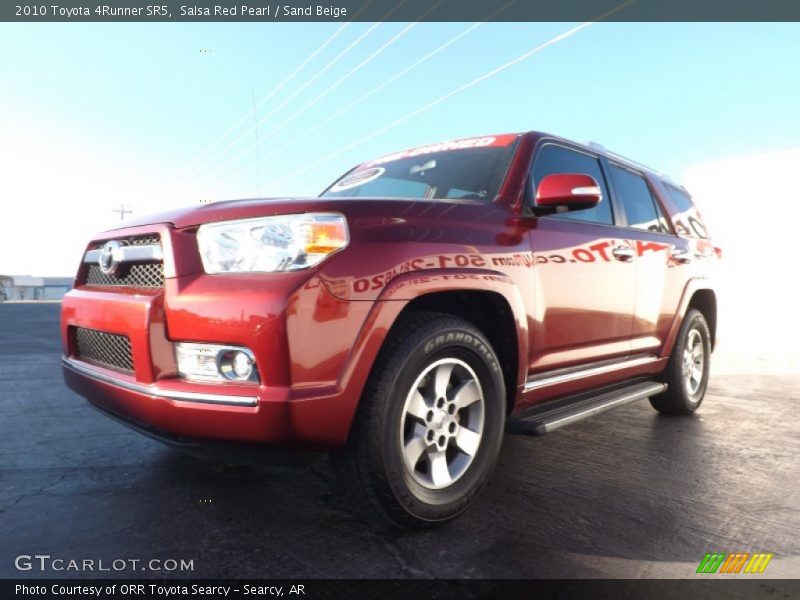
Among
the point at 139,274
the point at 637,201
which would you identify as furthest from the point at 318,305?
the point at 637,201

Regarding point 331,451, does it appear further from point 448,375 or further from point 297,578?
point 448,375

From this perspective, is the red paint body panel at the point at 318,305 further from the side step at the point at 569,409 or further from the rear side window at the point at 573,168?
the rear side window at the point at 573,168

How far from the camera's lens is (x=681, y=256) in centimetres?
421

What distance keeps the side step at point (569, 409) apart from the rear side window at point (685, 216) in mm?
1675

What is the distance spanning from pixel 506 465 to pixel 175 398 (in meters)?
1.89

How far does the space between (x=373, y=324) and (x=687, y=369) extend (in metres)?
3.48

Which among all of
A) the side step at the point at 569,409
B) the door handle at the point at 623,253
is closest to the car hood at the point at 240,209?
the side step at the point at 569,409

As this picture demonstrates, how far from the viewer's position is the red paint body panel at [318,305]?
186cm

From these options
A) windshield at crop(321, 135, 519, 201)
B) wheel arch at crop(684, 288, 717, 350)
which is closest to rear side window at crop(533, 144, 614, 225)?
windshield at crop(321, 135, 519, 201)

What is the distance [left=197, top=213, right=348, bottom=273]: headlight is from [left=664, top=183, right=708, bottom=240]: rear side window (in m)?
3.58

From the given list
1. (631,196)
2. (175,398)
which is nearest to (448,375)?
(175,398)

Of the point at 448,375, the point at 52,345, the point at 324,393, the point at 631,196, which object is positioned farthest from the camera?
the point at 52,345

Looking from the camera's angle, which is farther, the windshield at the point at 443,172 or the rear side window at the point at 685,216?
the rear side window at the point at 685,216

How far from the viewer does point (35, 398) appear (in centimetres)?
438
